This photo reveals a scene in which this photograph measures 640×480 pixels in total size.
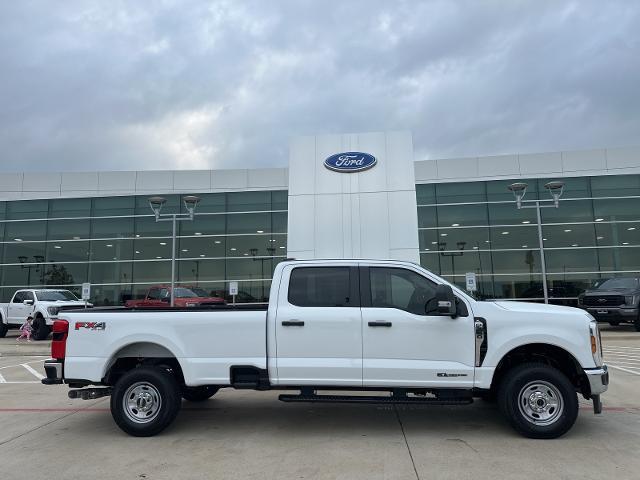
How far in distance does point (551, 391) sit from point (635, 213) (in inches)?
979

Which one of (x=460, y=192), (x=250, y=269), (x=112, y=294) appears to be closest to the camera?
(x=460, y=192)

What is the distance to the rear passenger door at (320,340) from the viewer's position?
572cm

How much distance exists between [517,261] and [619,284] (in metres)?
6.67

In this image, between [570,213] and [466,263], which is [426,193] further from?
[570,213]

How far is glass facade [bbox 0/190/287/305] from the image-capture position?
27484mm

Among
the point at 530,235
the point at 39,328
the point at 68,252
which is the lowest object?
the point at 39,328

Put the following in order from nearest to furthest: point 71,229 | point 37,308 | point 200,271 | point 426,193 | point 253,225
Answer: point 37,308 → point 426,193 → point 200,271 → point 253,225 → point 71,229

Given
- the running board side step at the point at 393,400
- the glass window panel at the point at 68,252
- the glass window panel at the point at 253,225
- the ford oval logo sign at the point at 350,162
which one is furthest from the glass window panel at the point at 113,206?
the running board side step at the point at 393,400

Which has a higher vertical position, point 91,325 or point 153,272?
point 153,272

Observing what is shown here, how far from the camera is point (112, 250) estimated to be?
92.7ft

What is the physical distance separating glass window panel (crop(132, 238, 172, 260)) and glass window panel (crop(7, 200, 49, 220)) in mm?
5995

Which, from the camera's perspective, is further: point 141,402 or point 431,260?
point 431,260

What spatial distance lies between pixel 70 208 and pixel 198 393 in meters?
24.9

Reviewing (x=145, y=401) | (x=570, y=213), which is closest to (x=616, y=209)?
(x=570, y=213)
